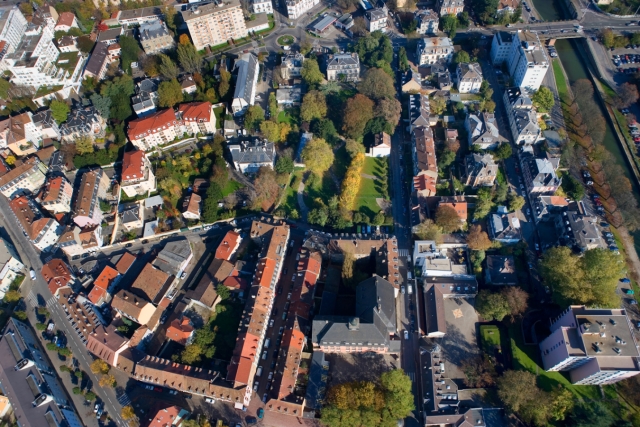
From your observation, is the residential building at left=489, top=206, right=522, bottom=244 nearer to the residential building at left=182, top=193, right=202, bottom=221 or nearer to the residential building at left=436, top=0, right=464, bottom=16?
the residential building at left=182, top=193, right=202, bottom=221

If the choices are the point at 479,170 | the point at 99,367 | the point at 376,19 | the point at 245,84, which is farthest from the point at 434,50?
the point at 99,367

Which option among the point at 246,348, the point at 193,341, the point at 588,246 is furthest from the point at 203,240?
the point at 588,246

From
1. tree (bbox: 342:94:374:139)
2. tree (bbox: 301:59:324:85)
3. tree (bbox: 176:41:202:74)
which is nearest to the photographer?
tree (bbox: 342:94:374:139)

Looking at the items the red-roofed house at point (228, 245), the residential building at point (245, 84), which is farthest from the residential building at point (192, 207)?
the residential building at point (245, 84)

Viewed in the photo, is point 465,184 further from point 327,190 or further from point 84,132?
point 84,132

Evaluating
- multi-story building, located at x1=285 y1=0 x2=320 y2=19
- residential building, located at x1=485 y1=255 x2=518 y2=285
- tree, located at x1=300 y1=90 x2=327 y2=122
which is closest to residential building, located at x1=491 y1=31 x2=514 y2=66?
tree, located at x1=300 y1=90 x2=327 y2=122
